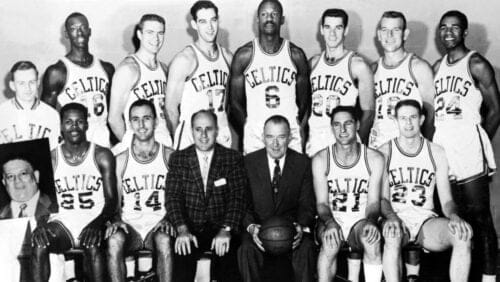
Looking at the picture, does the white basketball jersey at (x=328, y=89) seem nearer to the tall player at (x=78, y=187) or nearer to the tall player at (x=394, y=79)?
the tall player at (x=394, y=79)

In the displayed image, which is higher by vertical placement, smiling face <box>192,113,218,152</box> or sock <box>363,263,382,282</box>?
smiling face <box>192,113,218,152</box>

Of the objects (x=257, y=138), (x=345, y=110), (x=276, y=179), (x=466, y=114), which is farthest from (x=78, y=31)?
(x=466, y=114)

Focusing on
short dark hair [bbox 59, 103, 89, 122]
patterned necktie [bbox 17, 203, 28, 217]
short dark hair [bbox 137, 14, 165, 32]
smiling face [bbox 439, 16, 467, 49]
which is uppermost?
short dark hair [bbox 137, 14, 165, 32]

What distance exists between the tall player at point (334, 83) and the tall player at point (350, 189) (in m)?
0.10

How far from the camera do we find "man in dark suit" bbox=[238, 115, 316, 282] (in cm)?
351

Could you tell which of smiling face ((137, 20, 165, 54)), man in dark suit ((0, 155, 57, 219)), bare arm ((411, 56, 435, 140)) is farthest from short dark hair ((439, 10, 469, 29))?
man in dark suit ((0, 155, 57, 219))

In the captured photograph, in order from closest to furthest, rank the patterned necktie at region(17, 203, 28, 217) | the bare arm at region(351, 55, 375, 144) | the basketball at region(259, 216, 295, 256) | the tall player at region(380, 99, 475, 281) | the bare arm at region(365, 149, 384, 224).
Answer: the basketball at region(259, 216, 295, 256), the tall player at region(380, 99, 475, 281), the bare arm at region(365, 149, 384, 224), the patterned necktie at region(17, 203, 28, 217), the bare arm at region(351, 55, 375, 144)

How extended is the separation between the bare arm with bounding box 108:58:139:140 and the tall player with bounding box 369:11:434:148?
152 cm

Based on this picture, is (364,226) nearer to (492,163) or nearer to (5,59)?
(492,163)

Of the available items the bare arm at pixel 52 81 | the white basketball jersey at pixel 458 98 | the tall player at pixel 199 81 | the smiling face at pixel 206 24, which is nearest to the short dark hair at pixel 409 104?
the white basketball jersey at pixel 458 98

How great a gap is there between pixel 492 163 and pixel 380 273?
1.03 metres

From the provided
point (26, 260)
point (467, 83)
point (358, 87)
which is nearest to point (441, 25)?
point (467, 83)

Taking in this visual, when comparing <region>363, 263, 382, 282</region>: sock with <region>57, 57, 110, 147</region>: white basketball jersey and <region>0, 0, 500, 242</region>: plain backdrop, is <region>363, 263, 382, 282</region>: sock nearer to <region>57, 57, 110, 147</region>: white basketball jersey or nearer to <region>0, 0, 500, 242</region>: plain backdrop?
<region>0, 0, 500, 242</region>: plain backdrop

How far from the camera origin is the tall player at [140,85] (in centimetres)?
393
